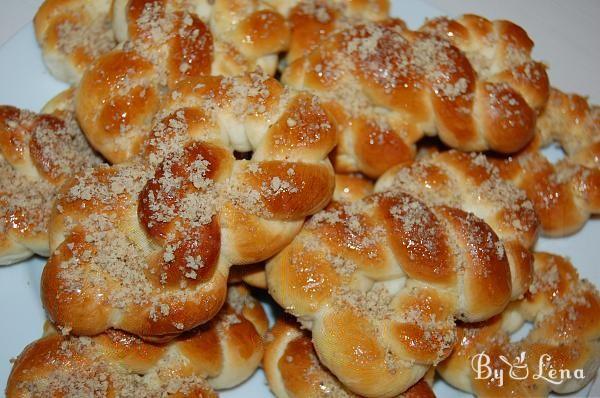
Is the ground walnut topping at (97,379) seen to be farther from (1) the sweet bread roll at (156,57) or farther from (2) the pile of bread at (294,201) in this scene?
(1) the sweet bread roll at (156,57)

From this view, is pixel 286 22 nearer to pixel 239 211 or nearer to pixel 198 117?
pixel 198 117

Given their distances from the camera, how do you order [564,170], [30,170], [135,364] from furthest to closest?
1. [564,170]
2. [30,170]
3. [135,364]

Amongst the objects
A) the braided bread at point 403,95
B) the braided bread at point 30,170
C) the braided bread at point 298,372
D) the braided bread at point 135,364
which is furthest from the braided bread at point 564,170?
the braided bread at point 30,170

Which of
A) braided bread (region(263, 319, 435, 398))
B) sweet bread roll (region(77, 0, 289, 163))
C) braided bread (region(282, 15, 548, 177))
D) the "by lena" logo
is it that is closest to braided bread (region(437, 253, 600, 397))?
the "by lena" logo

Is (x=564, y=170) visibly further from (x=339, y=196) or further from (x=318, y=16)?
(x=318, y=16)

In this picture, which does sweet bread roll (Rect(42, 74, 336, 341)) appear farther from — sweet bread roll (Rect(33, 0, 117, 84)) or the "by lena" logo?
the "by lena" logo

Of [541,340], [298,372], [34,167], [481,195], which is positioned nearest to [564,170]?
[481,195]

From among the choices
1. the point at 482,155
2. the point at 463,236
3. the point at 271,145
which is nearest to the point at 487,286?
the point at 463,236
